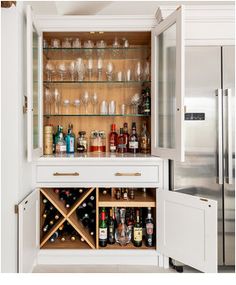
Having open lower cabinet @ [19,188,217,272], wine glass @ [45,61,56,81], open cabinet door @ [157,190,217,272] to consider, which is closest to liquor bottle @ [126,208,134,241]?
open lower cabinet @ [19,188,217,272]

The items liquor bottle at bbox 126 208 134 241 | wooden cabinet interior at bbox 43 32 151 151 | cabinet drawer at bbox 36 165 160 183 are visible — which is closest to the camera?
cabinet drawer at bbox 36 165 160 183

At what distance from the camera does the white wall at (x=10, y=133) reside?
167 centimetres

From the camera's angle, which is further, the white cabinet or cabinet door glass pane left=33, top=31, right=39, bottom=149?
cabinet door glass pane left=33, top=31, right=39, bottom=149

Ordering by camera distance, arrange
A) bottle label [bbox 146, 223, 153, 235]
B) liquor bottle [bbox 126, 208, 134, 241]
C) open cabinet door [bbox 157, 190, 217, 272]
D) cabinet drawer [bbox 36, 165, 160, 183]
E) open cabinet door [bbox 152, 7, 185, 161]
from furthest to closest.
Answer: liquor bottle [bbox 126, 208, 134, 241], bottle label [bbox 146, 223, 153, 235], cabinet drawer [bbox 36, 165, 160, 183], open cabinet door [bbox 152, 7, 185, 161], open cabinet door [bbox 157, 190, 217, 272]

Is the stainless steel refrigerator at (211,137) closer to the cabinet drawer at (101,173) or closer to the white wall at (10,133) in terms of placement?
the cabinet drawer at (101,173)

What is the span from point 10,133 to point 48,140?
0.61 metres

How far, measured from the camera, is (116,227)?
228 centimetres

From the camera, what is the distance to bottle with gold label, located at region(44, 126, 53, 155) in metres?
2.29

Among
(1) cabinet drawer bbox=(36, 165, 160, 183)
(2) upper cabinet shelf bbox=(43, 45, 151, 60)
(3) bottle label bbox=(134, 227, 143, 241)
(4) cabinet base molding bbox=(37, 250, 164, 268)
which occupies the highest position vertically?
(2) upper cabinet shelf bbox=(43, 45, 151, 60)

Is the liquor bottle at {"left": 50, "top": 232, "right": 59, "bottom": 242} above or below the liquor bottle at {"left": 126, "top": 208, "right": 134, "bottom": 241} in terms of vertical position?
below

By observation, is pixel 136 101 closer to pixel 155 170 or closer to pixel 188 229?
pixel 155 170

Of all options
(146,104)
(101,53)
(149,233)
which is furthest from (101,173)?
(101,53)

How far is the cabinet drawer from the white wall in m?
0.37

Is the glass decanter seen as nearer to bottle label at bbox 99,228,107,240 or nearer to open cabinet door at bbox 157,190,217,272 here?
bottle label at bbox 99,228,107,240
